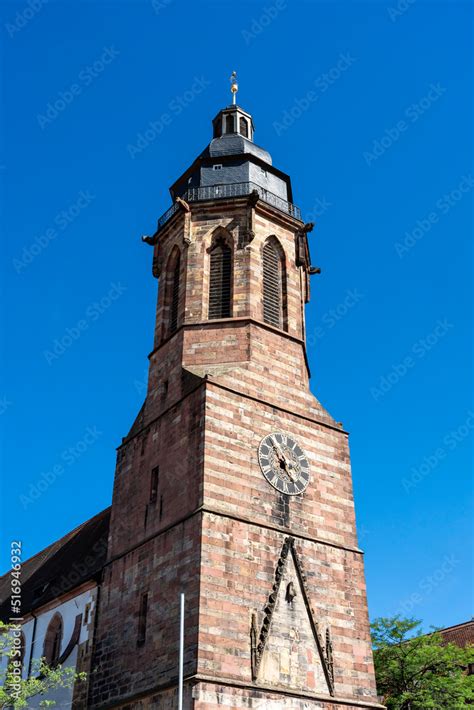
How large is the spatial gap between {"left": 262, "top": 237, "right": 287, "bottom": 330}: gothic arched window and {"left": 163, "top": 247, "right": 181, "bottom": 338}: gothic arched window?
267 cm

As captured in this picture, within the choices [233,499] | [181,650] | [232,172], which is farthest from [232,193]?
[181,650]

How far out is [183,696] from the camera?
15469mm

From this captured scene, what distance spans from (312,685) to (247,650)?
1.95 metres

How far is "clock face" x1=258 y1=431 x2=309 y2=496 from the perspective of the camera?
63.8 feet

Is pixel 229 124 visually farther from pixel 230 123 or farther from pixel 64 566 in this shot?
pixel 64 566

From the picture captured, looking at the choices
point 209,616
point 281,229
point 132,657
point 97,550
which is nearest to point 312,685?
point 209,616

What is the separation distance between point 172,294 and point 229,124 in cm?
825

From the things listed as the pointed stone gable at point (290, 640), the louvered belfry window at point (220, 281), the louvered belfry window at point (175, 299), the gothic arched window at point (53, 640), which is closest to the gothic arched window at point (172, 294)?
the louvered belfry window at point (175, 299)

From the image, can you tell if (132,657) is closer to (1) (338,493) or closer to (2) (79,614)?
(2) (79,614)

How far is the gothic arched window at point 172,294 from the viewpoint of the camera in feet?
76.8

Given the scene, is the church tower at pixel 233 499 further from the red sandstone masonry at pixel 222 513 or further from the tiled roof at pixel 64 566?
the tiled roof at pixel 64 566

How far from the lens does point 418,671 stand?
24.2 meters

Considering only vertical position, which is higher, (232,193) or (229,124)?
(229,124)

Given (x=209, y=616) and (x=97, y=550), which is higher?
(x=97, y=550)
